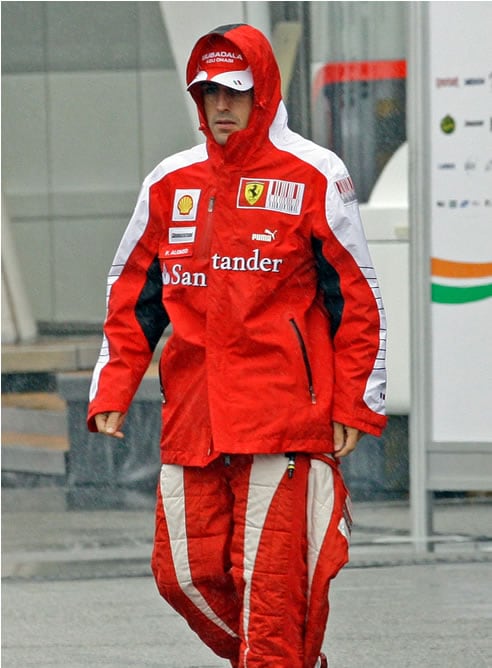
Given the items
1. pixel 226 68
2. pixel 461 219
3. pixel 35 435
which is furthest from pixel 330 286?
pixel 35 435

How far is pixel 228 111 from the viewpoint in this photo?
178 inches

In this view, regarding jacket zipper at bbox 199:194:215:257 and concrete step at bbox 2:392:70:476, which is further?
concrete step at bbox 2:392:70:476

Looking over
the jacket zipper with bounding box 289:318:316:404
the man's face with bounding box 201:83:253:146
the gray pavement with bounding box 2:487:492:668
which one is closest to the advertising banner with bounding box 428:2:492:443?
the gray pavement with bounding box 2:487:492:668

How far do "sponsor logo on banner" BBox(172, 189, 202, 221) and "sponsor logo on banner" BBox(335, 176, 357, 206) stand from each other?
39 cm

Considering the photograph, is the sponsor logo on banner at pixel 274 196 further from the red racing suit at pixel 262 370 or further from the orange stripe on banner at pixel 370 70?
the orange stripe on banner at pixel 370 70

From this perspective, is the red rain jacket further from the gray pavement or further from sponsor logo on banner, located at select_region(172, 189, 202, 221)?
the gray pavement

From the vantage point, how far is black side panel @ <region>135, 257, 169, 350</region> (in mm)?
4711

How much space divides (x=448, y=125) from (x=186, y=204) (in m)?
2.91

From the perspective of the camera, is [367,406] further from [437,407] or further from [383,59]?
[383,59]

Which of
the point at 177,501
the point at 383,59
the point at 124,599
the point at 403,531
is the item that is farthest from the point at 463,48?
the point at 177,501

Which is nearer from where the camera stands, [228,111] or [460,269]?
[228,111]

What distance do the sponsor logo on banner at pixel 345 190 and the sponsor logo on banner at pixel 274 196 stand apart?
0.11m

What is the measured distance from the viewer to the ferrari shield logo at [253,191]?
4480 mm

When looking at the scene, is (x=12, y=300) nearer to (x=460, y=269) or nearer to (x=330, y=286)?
(x=460, y=269)
